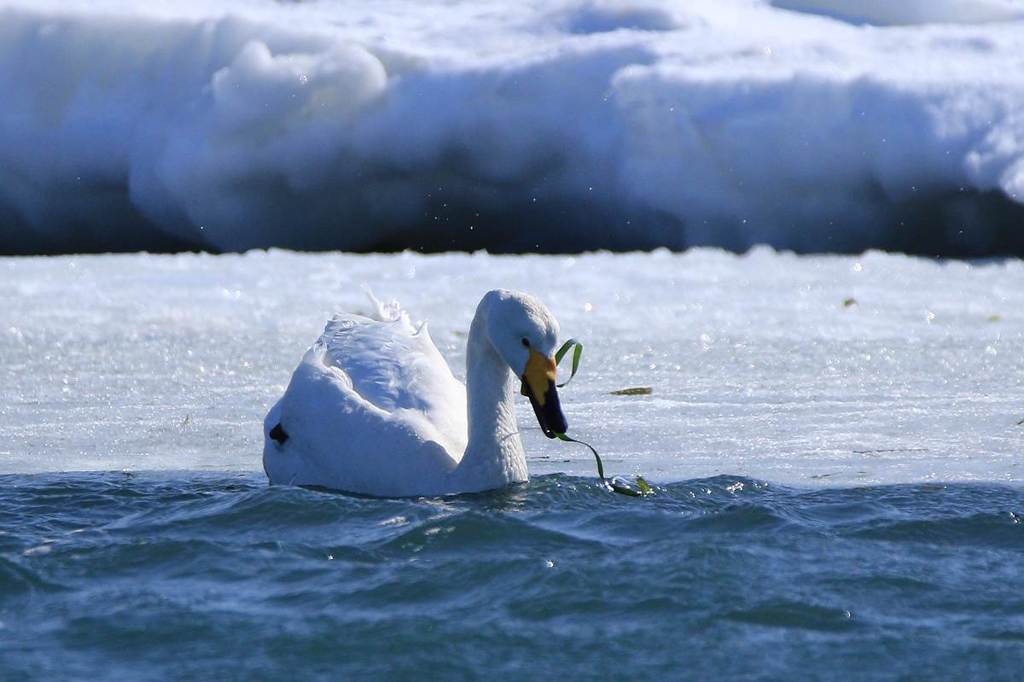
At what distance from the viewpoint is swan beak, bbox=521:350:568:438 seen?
4777 mm

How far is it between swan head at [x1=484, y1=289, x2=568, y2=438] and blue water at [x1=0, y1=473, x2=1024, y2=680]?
1.08 feet

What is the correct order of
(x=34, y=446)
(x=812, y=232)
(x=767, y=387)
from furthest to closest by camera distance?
(x=812, y=232)
(x=767, y=387)
(x=34, y=446)

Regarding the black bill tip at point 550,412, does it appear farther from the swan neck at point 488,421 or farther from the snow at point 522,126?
the snow at point 522,126

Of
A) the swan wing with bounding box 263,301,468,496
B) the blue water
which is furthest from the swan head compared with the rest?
the swan wing with bounding box 263,301,468,496

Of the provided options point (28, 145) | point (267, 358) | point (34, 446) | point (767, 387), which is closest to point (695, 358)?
point (767, 387)

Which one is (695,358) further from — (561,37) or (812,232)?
(561,37)

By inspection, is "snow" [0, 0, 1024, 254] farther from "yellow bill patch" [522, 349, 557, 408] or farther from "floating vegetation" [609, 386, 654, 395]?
"yellow bill patch" [522, 349, 557, 408]

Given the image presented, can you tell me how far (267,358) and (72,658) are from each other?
3.72 meters

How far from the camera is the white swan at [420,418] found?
4.94m

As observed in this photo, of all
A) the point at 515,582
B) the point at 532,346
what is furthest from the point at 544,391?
the point at 515,582

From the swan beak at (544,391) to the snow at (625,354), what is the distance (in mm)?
591

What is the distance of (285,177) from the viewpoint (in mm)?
10891

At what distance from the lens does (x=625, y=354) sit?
23.6 ft

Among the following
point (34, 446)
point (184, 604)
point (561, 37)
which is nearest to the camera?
point (184, 604)
